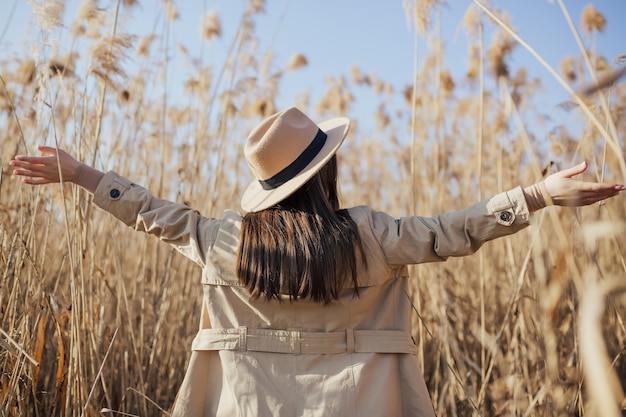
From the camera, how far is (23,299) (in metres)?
1.86

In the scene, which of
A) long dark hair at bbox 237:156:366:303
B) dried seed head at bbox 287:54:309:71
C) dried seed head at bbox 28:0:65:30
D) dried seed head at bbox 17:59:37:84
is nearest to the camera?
long dark hair at bbox 237:156:366:303

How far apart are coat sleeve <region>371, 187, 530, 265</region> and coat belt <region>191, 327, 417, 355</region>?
19 cm

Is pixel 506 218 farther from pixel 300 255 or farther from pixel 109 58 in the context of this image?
pixel 109 58

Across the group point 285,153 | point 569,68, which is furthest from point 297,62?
point 285,153

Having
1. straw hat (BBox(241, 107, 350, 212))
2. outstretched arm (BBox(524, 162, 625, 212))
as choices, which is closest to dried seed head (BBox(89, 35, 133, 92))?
straw hat (BBox(241, 107, 350, 212))

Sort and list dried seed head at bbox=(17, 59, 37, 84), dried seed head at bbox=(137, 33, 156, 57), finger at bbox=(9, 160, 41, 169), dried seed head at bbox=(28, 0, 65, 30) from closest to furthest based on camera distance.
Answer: finger at bbox=(9, 160, 41, 169)
dried seed head at bbox=(28, 0, 65, 30)
dried seed head at bbox=(17, 59, 37, 84)
dried seed head at bbox=(137, 33, 156, 57)

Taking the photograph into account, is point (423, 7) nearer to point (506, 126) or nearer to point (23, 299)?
point (506, 126)

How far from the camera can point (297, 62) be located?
12.9 ft

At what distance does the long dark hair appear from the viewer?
1.32 m

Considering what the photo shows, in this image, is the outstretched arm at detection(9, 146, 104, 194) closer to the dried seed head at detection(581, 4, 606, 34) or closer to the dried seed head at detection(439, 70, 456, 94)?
the dried seed head at detection(439, 70, 456, 94)

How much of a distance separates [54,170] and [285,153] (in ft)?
1.96

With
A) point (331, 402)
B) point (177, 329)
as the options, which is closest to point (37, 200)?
point (177, 329)

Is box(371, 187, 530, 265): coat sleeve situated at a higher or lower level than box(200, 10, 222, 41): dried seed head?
lower

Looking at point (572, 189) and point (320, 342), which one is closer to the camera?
point (572, 189)
